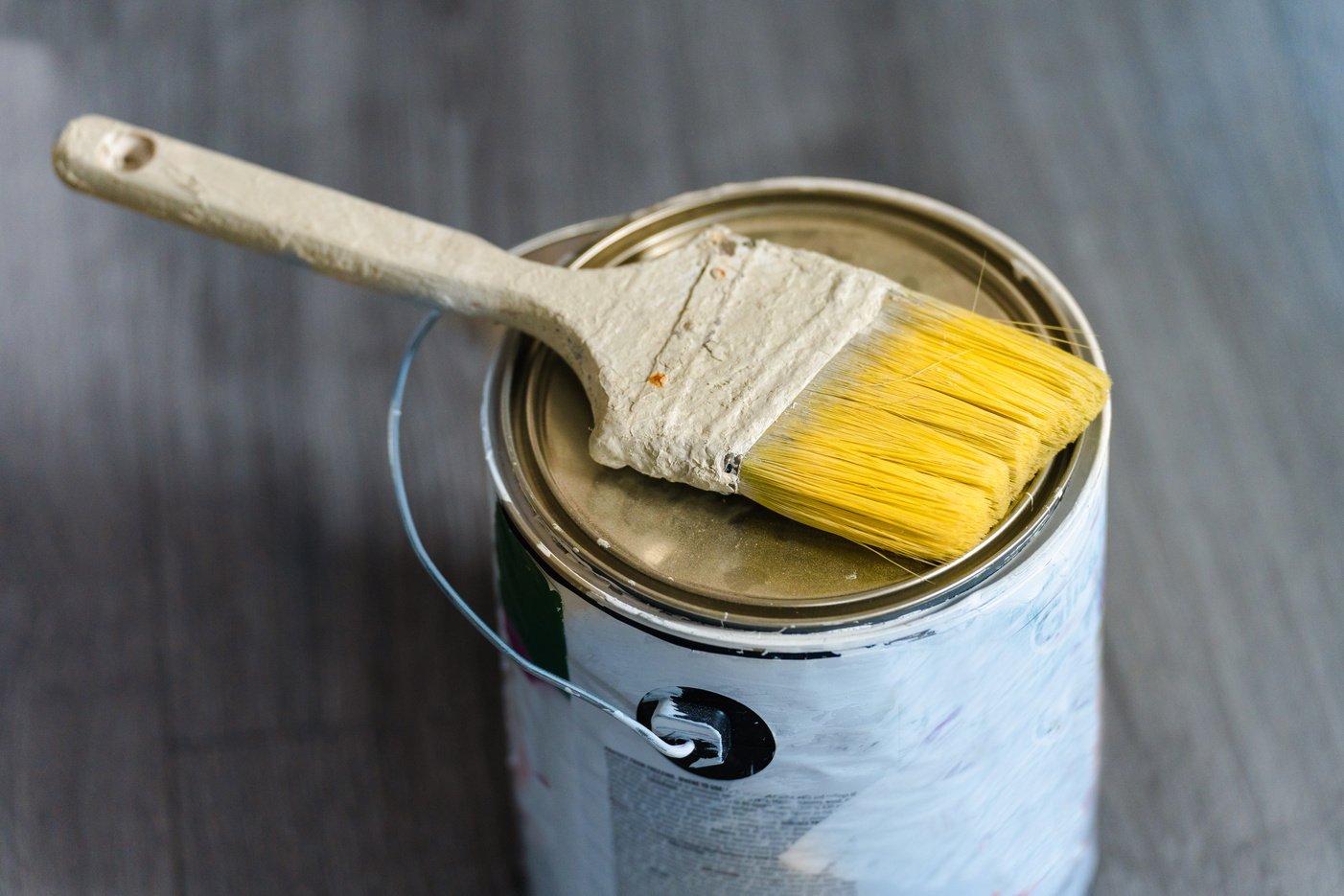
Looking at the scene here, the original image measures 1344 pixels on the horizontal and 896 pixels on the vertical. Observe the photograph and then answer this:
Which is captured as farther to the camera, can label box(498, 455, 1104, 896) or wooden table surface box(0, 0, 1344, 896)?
wooden table surface box(0, 0, 1344, 896)

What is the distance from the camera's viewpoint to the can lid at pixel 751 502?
25.3 inches

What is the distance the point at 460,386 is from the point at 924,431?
2.39ft

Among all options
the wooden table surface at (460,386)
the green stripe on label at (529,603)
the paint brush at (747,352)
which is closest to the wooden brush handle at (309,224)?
the paint brush at (747,352)

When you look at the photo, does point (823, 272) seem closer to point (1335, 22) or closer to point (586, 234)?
point (586, 234)

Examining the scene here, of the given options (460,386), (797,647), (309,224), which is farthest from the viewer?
(460,386)

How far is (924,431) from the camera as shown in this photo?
0.66m

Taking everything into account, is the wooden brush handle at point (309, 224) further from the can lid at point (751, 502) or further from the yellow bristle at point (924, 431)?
the yellow bristle at point (924, 431)

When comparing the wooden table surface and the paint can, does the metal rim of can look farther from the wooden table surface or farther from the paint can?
the wooden table surface

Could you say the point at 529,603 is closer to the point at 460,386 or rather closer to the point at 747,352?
the point at 747,352

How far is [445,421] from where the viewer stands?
128 centimetres

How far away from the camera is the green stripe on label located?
0.68m

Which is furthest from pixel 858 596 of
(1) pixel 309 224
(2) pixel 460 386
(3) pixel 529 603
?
(2) pixel 460 386

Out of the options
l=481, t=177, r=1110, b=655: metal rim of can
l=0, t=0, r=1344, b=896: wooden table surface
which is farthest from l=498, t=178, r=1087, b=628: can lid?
l=0, t=0, r=1344, b=896: wooden table surface

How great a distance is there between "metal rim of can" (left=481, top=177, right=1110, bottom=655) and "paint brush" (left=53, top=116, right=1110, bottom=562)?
2 centimetres
